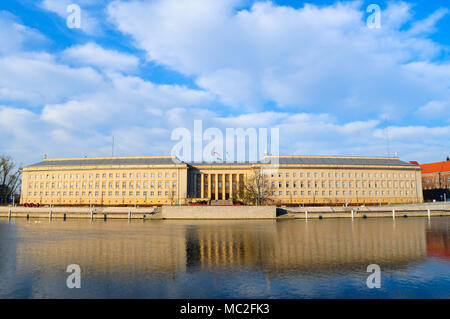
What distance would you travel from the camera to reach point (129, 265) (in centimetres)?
2308

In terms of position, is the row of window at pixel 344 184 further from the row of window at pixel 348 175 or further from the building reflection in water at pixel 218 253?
the building reflection in water at pixel 218 253

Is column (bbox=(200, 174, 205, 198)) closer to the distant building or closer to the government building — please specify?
the government building

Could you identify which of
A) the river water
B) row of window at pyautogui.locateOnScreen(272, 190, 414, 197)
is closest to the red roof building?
row of window at pyautogui.locateOnScreen(272, 190, 414, 197)

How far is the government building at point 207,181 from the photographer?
121 meters

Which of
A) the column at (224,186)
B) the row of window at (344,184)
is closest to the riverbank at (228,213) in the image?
the row of window at (344,184)

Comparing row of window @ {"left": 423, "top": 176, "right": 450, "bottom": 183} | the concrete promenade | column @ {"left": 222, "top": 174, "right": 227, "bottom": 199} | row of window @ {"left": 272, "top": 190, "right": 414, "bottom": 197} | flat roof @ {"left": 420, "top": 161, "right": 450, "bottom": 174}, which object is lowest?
the concrete promenade

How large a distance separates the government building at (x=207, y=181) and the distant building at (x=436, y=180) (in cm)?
1433

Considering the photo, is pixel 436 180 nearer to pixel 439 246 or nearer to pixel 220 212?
pixel 220 212

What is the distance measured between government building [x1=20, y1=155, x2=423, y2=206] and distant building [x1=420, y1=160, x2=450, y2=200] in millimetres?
14332

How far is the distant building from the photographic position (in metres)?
135

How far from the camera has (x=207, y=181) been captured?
12888 centimetres
